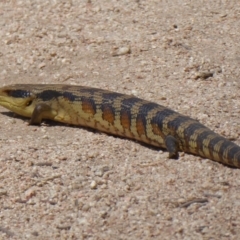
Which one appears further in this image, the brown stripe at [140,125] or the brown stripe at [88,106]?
the brown stripe at [88,106]

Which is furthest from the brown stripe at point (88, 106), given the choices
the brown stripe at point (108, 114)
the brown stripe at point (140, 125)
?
the brown stripe at point (140, 125)

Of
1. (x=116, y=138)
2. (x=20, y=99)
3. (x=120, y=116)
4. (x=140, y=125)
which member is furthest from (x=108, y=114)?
(x=20, y=99)

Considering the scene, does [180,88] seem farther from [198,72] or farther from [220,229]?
[220,229]

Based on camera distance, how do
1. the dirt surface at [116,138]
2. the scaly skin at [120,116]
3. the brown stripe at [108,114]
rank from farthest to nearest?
1. the brown stripe at [108,114]
2. the scaly skin at [120,116]
3. the dirt surface at [116,138]

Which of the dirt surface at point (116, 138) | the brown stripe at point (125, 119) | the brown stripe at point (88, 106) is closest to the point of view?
the dirt surface at point (116, 138)

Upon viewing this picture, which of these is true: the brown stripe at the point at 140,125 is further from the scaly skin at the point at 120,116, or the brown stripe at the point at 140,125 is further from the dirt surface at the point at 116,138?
the dirt surface at the point at 116,138

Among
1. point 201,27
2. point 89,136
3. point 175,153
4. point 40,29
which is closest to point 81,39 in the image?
point 40,29

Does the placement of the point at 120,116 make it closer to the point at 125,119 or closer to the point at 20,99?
the point at 125,119
